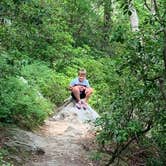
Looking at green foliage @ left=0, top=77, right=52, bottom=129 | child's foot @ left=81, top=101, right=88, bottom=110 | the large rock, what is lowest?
green foliage @ left=0, top=77, right=52, bottom=129

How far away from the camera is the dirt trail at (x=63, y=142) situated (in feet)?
27.9

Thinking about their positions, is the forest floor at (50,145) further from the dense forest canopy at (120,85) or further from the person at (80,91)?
the person at (80,91)

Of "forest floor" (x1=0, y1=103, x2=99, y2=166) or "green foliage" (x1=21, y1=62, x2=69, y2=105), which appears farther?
"green foliage" (x1=21, y1=62, x2=69, y2=105)

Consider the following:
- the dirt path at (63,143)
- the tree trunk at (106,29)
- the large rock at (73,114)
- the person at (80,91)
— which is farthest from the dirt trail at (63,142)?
the tree trunk at (106,29)

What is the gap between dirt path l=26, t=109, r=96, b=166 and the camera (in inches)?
335

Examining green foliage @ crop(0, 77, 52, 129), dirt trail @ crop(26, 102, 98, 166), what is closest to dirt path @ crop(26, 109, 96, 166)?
dirt trail @ crop(26, 102, 98, 166)

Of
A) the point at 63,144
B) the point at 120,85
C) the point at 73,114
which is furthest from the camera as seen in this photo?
the point at 73,114

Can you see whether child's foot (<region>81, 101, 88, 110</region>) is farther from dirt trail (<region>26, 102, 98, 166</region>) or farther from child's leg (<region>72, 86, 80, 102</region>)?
dirt trail (<region>26, 102, 98, 166</region>)

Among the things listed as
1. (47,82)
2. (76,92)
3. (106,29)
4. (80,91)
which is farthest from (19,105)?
(106,29)

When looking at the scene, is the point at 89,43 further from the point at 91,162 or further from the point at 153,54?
the point at 153,54

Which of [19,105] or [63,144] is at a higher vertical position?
[19,105]

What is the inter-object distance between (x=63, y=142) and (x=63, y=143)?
9 cm

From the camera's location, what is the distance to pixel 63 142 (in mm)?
9773

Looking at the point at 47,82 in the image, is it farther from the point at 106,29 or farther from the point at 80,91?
the point at 106,29
